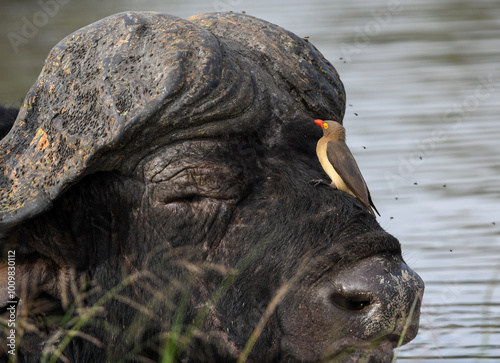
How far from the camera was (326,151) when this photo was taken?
4.12m

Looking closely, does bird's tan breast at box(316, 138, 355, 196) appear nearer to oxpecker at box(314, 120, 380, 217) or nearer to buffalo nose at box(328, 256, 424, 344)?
oxpecker at box(314, 120, 380, 217)

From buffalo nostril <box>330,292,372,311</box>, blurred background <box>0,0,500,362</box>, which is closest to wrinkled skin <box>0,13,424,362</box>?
buffalo nostril <box>330,292,372,311</box>

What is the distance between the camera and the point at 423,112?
11.3m

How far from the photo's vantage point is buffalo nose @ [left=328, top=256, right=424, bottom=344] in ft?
12.3

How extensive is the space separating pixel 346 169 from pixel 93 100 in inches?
40.4

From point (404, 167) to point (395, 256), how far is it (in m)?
5.07

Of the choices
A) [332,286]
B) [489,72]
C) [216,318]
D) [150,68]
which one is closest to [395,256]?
[332,286]

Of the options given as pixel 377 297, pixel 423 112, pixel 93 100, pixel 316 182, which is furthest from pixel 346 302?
pixel 423 112

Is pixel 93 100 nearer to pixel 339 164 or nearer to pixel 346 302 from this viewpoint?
pixel 339 164

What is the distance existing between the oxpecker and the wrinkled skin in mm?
44

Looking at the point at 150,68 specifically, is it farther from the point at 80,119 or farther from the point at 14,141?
the point at 14,141

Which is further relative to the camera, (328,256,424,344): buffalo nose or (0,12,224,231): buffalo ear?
(0,12,224,231): buffalo ear

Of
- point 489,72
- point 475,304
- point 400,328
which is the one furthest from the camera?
point 489,72

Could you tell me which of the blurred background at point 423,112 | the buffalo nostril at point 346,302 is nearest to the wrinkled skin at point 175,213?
the buffalo nostril at point 346,302
